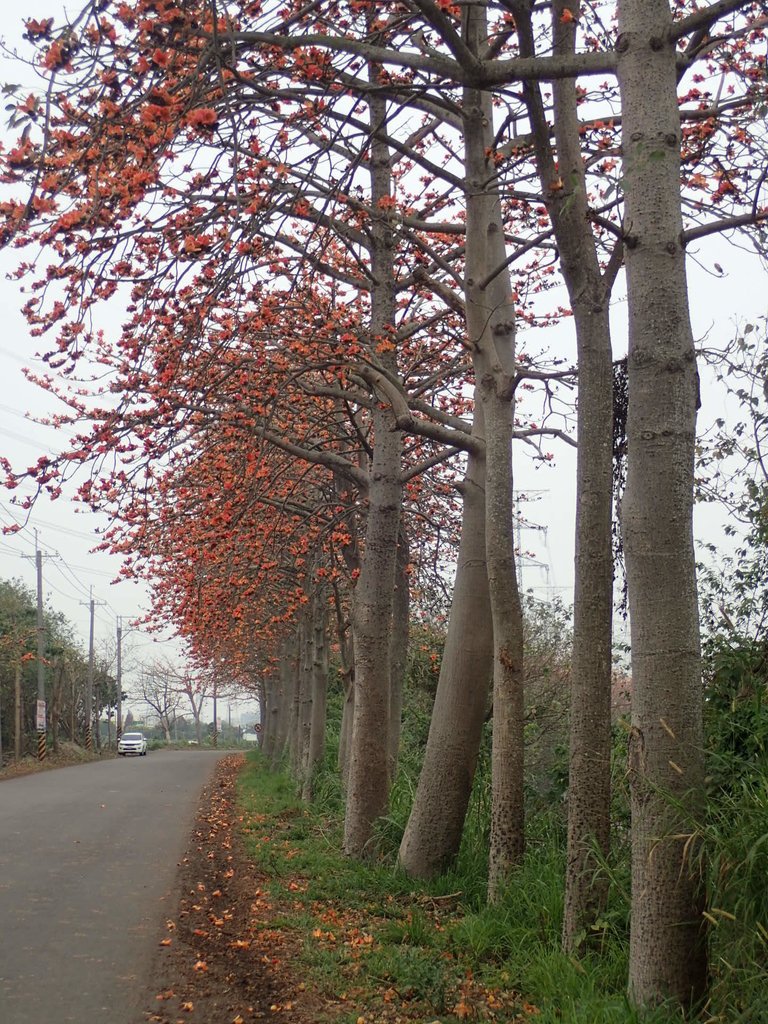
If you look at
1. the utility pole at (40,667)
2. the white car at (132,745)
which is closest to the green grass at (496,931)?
the utility pole at (40,667)

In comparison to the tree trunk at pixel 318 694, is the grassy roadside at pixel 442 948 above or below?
below

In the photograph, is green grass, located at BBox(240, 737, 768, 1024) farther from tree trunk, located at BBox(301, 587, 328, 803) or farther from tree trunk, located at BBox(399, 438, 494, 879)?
tree trunk, located at BBox(301, 587, 328, 803)

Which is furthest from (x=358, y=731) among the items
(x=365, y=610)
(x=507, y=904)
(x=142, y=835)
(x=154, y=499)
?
(x=142, y=835)

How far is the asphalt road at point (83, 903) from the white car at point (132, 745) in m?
41.4

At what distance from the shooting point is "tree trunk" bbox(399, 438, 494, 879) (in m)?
8.51

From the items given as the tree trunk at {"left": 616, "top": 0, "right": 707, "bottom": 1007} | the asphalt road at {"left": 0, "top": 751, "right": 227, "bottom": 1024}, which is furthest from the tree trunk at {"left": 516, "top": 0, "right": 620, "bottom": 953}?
the asphalt road at {"left": 0, "top": 751, "right": 227, "bottom": 1024}

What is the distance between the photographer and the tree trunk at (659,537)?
14.6 ft

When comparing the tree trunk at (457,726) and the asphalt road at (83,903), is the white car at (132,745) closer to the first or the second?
the asphalt road at (83,903)

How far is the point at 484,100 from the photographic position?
8984mm

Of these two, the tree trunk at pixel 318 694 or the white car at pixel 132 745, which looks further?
the white car at pixel 132 745

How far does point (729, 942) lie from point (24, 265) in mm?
5514

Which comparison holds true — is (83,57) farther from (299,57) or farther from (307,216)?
(307,216)

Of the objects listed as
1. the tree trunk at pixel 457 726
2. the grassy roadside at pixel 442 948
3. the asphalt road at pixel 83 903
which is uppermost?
the tree trunk at pixel 457 726

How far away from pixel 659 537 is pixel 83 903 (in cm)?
647
